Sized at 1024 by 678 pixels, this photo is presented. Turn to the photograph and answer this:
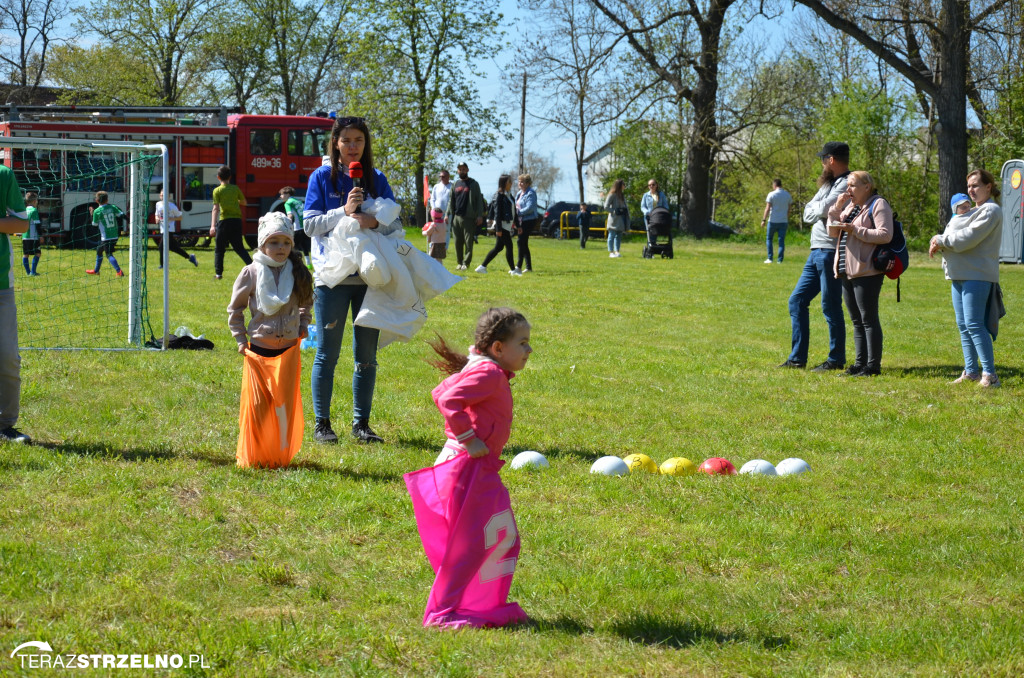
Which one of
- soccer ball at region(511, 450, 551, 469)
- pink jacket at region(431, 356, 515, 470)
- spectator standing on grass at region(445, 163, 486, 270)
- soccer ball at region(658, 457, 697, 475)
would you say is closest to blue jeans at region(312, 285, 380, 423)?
soccer ball at region(511, 450, 551, 469)

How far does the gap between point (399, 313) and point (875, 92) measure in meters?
37.3

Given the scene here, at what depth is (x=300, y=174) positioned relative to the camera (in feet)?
90.8

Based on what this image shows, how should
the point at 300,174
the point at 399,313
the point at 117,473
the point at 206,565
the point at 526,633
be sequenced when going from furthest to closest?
the point at 300,174, the point at 399,313, the point at 117,473, the point at 206,565, the point at 526,633

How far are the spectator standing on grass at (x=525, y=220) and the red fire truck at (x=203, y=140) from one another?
691 cm

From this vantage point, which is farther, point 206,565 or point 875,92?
point 875,92

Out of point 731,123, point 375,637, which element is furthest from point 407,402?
point 731,123

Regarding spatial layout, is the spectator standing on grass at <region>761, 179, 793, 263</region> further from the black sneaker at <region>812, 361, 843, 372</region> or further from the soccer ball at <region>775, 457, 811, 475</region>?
the soccer ball at <region>775, 457, 811, 475</region>

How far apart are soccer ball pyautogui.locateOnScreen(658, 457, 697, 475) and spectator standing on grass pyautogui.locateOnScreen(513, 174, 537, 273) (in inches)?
496

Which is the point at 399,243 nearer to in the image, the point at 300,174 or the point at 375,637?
the point at 375,637

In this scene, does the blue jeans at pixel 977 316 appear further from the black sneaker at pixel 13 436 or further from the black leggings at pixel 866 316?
the black sneaker at pixel 13 436

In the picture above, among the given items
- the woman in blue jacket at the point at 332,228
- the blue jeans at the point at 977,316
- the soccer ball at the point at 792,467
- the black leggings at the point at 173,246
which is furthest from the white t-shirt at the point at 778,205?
the woman in blue jacket at the point at 332,228

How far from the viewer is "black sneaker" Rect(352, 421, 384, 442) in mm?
6523

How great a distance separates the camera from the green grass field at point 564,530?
358 centimetres

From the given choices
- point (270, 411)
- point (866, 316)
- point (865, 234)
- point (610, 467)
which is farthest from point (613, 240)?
point (270, 411)
